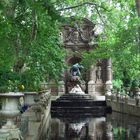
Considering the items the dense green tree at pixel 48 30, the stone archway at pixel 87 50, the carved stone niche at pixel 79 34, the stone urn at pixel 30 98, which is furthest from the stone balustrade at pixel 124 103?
the carved stone niche at pixel 79 34

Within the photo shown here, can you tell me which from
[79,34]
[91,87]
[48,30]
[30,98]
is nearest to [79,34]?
[79,34]

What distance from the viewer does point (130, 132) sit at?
1634 cm

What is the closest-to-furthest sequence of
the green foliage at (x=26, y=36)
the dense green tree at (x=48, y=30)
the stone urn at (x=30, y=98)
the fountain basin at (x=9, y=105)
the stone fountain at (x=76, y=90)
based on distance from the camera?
the fountain basin at (x=9, y=105) < the green foliage at (x=26, y=36) < the dense green tree at (x=48, y=30) < the stone urn at (x=30, y=98) < the stone fountain at (x=76, y=90)

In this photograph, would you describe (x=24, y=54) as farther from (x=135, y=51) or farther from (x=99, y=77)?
(x=99, y=77)

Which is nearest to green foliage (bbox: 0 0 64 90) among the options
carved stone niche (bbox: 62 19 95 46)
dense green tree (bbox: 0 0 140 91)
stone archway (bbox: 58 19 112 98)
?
dense green tree (bbox: 0 0 140 91)

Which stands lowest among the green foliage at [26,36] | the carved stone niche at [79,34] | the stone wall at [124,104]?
the stone wall at [124,104]

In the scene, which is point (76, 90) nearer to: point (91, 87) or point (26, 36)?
point (91, 87)

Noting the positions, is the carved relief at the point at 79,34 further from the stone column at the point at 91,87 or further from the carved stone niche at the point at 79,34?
the stone column at the point at 91,87

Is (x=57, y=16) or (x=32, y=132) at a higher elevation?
(x=57, y=16)

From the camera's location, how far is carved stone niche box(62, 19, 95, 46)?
3825 cm

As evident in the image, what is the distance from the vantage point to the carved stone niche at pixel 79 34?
38.2 metres

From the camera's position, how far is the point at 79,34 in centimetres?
3859

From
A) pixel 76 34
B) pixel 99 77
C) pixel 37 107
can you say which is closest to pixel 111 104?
pixel 99 77

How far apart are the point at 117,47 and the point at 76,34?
13355 mm
